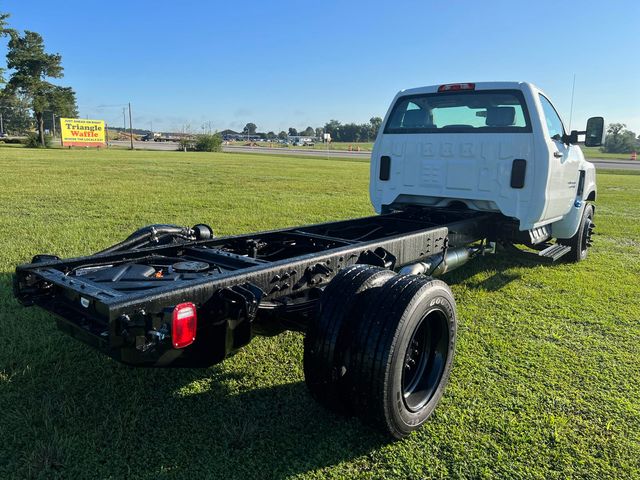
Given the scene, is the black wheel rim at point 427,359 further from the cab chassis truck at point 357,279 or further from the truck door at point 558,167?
the truck door at point 558,167

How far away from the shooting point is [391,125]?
5.97 m

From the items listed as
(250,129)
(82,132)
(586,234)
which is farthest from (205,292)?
(250,129)

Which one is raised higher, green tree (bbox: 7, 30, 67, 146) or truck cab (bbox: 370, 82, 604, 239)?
green tree (bbox: 7, 30, 67, 146)

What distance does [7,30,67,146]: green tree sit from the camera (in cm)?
5372

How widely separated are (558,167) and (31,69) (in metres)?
62.7

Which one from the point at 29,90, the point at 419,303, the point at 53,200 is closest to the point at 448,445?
the point at 419,303

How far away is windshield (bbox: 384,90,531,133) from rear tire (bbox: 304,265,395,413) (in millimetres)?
3365

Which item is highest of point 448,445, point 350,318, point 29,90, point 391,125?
point 29,90

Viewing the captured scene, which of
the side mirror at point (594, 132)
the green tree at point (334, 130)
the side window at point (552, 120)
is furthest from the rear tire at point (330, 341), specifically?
the green tree at point (334, 130)

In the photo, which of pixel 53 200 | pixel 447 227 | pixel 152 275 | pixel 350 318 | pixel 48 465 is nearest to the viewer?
pixel 48 465

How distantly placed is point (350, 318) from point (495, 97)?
3.87 m

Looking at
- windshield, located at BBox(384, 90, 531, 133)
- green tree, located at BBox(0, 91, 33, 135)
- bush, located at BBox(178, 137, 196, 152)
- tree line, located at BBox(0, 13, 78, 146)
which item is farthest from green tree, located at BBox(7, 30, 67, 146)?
windshield, located at BBox(384, 90, 531, 133)

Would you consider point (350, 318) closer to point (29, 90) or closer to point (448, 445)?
point (448, 445)

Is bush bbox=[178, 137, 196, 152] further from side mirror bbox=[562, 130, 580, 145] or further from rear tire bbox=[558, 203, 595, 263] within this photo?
side mirror bbox=[562, 130, 580, 145]
